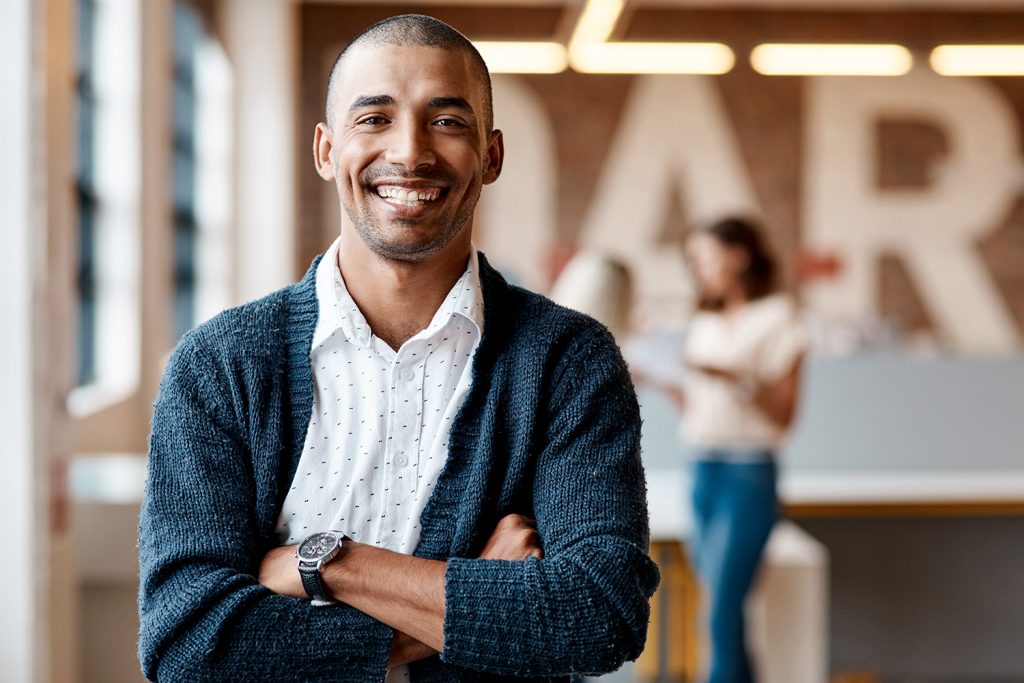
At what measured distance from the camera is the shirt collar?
121 centimetres

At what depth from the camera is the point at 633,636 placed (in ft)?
3.84

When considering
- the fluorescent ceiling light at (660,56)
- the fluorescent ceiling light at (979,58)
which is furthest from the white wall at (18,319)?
the fluorescent ceiling light at (979,58)

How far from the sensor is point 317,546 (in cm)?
116

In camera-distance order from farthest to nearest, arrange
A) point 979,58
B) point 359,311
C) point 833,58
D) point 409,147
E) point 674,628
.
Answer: point 979,58, point 833,58, point 674,628, point 359,311, point 409,147

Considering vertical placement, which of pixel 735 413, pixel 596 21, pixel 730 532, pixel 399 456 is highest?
pixel 596 21

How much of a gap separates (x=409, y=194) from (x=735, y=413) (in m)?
2.54

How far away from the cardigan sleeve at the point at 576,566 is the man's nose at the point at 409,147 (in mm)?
250

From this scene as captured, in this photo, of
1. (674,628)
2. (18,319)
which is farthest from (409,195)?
(674,628)

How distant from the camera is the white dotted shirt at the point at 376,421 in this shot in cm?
119

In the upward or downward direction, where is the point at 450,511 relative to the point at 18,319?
downward

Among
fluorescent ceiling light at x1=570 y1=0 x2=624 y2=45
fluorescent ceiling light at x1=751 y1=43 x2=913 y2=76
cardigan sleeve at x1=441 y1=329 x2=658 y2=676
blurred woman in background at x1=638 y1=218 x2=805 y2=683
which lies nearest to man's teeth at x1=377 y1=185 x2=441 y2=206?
cardigan sleeve at x1=441 y1=329 x2=658 y2=676

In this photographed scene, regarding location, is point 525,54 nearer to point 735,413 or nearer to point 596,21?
point 596,21

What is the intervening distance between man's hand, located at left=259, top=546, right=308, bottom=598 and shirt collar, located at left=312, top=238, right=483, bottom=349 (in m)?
0.20

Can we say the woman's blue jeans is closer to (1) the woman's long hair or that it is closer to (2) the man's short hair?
(1) the woman's long hair
